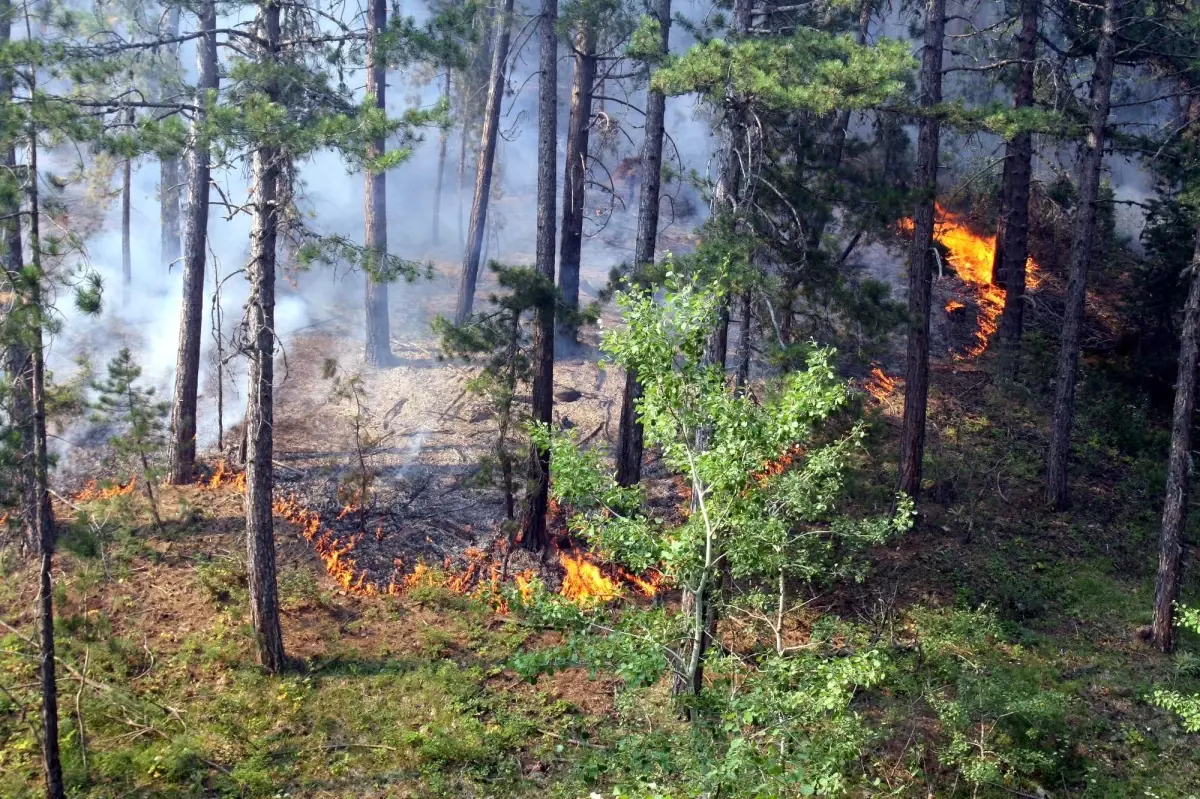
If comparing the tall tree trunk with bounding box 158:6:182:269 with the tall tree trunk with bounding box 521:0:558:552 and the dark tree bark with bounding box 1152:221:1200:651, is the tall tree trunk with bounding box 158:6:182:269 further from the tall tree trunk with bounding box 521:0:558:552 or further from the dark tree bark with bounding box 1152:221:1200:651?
the dark tree bark with bounding box 1152:221:1200:651

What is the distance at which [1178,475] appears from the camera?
12.3 m

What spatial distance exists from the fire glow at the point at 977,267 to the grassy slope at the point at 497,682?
7748mm

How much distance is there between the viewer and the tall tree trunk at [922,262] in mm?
14539

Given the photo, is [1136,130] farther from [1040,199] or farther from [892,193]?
[892,193]

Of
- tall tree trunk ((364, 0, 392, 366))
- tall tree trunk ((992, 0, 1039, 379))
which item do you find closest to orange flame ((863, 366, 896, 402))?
tall tree trunk ((992, 0, 1039, 379))

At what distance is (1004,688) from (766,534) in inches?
228

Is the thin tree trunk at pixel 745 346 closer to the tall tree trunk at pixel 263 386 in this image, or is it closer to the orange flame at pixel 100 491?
the tall tree trunk at pixel 263 386

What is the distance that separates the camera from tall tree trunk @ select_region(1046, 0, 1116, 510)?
1471 cm

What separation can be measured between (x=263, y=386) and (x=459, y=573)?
5.03 meters

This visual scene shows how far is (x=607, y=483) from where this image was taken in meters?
8.52

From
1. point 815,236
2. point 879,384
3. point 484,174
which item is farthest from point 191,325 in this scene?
point 879,384

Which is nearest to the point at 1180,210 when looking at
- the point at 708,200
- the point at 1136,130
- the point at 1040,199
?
the point at 708,200

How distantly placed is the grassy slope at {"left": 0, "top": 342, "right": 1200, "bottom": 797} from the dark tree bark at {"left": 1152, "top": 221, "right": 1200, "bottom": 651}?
0.57 meters

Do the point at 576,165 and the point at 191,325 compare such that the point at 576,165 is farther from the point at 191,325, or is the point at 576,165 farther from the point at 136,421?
the point at 136,421
